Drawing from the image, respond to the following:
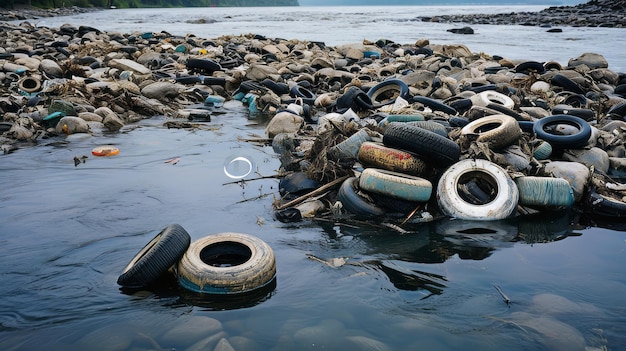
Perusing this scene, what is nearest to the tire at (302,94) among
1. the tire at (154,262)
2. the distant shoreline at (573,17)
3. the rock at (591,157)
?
the rock at (591,157)

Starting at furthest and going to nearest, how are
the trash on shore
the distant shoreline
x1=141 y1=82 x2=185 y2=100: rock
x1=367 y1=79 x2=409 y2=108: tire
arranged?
the distant shoreline, x1=141 y1=82 x2=185 y2=100: rock, x1=367 y1=79 x2=409 y2=108: tire, the trash on shore

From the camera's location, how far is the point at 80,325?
3.88m

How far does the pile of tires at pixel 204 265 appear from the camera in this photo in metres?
4.28

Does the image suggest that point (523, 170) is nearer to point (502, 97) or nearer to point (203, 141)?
point (502, 97)

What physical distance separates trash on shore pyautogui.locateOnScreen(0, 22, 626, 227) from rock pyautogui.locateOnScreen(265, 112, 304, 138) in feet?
0.09

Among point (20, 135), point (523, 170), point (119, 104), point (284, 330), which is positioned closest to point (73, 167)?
point (20, 135)

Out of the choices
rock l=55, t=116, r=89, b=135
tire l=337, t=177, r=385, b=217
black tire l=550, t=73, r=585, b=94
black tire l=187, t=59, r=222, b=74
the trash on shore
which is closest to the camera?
tire l=337, t=177, r=385, b=217

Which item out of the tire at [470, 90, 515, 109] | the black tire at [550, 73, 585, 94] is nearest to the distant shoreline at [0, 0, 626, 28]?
the black tire at [550, 73, 585, 94]

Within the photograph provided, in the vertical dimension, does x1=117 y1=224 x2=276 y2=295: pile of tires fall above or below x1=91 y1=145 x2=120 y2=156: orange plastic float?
above

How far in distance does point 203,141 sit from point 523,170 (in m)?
5.84

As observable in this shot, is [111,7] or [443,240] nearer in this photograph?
[443,240]

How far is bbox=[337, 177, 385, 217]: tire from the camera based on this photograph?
6039mm

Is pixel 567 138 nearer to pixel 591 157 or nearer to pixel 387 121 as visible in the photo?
pixel 591 157

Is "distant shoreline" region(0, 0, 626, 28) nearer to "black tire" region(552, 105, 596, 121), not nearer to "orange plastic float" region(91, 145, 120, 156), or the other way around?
"black tire" region(552, 105, 596, 121)
